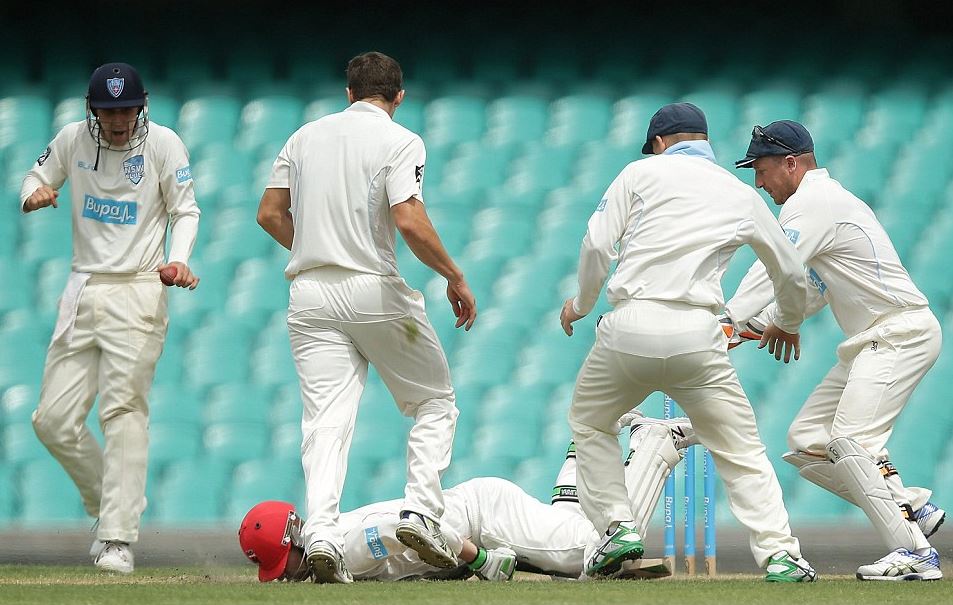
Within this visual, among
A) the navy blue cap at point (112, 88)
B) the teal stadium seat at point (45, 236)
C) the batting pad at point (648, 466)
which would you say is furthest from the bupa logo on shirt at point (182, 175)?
the teal stadium seat at point (45, 236)

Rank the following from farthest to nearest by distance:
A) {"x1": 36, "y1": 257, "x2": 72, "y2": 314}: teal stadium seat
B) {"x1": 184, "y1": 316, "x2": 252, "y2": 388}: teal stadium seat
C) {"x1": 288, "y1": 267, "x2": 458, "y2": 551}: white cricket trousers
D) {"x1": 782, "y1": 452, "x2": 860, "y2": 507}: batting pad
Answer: {"x1": 36, "y1": 257, "x2": 72, "y2": 314}: teal stadium seat → {"x1": 184, "y1": 316, "x2": 252, "y2": 388}: teal stadium seat → {"x1": 782, "y1": 452, "x2": 860, "y2": 507}: batting pad → {"x1": 288, "y1": 267, "x2": 458, "y2": 551}: white cricket trousers

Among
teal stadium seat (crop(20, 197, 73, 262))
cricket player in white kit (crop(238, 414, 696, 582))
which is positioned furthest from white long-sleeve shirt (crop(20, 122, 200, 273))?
teal stadium seat (crop(20, 197, 73, 262))

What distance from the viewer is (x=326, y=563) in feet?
12.9

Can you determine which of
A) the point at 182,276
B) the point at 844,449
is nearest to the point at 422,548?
the point at 182,276

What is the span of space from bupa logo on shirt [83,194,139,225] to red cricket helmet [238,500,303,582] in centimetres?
119

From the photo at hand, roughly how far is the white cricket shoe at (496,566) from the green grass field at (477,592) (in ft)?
0.84

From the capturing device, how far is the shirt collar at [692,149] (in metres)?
4.29

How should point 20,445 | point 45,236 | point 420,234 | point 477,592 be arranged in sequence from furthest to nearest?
point 45,236, point 20,445, point 420,234, point 477,592

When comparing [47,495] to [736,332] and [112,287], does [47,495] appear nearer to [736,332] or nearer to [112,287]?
[112,287]

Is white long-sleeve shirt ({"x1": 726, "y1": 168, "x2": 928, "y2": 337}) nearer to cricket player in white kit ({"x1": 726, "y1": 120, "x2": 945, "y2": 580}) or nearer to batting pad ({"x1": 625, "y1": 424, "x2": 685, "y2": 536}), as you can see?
cricket player in white kit ({"x1": 726, "y1": 120, "x2": 945, "y2": 580})

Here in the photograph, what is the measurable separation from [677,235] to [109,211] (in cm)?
203

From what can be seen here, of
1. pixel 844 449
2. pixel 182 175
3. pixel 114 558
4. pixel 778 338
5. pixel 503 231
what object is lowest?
pixel 114 558

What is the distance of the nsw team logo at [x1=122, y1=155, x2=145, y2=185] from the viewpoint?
4785mm

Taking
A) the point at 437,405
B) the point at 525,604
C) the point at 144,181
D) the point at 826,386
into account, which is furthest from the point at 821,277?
the point at 144,181
